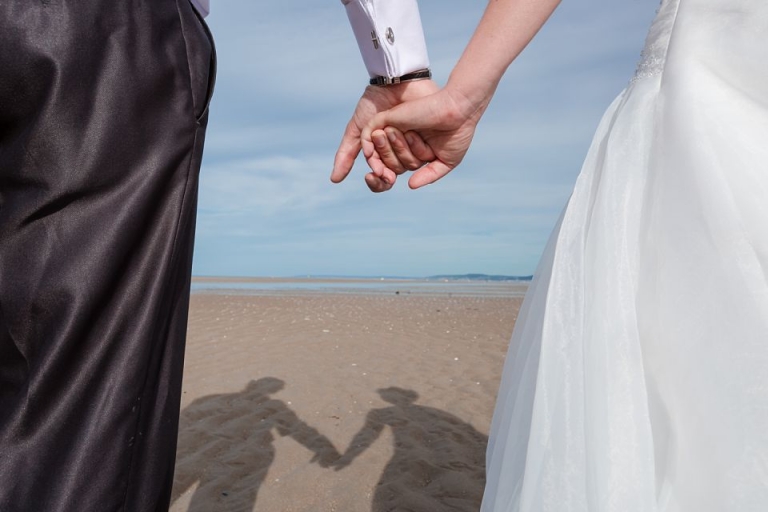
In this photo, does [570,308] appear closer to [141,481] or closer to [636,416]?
[636,416]

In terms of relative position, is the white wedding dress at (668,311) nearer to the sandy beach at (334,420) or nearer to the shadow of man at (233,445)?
the sandy beach at (334,420)

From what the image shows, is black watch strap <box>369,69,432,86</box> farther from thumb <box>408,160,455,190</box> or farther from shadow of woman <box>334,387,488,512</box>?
shadow of woman <box>334,387,488,512</box>

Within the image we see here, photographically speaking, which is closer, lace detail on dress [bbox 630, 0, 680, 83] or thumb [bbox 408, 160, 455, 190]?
lace detail on dress [bbox 630, 0, 680, 83]

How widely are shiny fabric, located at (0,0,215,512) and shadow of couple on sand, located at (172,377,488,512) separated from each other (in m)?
2.28

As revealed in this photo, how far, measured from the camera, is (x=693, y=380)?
99cm

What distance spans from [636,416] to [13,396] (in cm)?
97

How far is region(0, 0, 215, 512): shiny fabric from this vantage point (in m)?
1.00

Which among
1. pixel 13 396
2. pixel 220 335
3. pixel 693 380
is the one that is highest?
pixel 13 396

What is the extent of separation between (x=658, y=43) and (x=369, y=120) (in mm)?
862

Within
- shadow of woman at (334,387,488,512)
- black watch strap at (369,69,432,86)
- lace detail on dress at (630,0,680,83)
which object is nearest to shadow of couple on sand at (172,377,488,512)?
shadow of woman at (334,387,488,512)

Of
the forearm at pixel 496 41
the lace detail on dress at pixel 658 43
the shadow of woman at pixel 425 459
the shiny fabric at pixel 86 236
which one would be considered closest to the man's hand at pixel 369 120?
the forearm at pixel 496 41

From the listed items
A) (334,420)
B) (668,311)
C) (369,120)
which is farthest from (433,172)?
(334,420)

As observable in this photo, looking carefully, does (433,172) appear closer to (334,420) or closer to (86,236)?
(86,236)

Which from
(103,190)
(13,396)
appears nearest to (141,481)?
(13,396)
